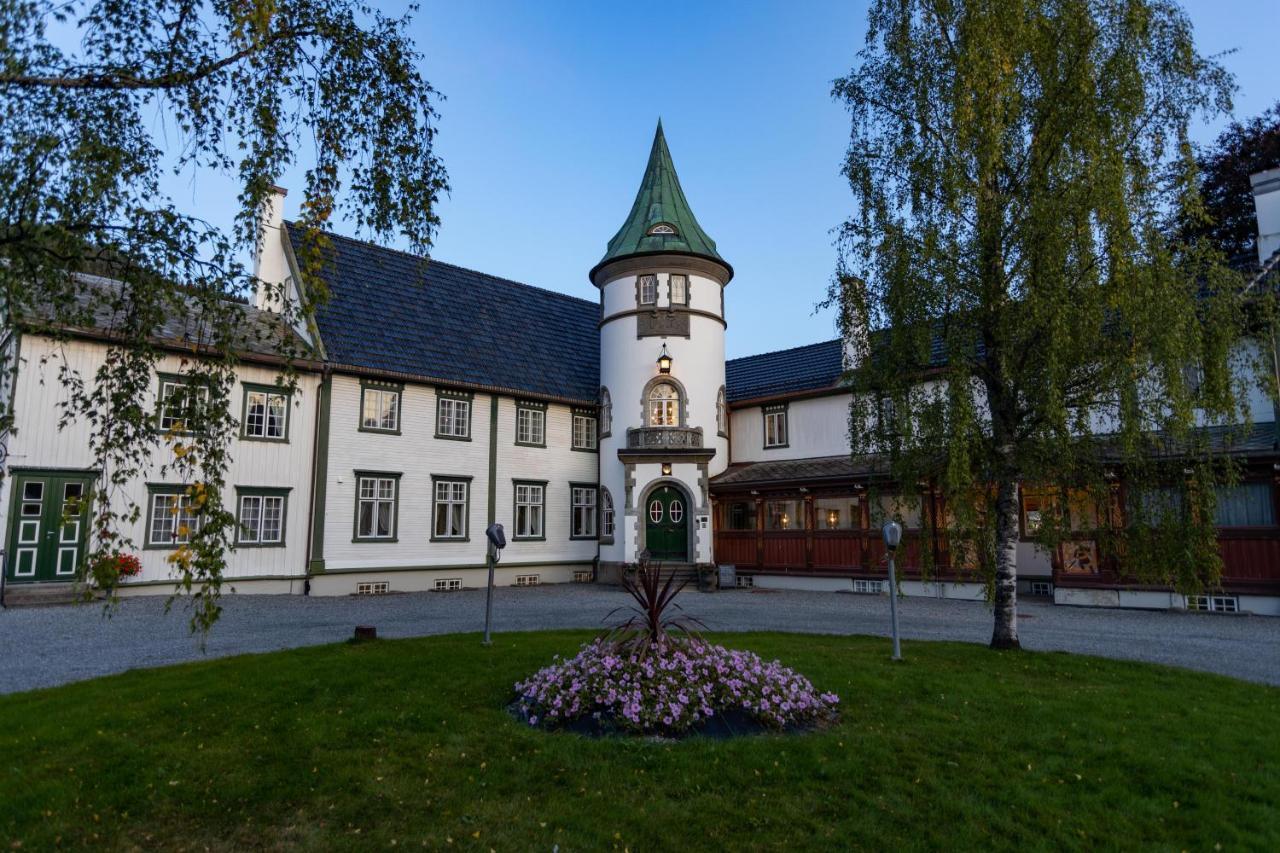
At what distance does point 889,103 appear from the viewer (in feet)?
36.8

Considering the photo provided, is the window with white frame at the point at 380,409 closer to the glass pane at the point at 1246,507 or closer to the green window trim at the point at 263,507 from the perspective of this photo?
the green window trim at the point at 263,507

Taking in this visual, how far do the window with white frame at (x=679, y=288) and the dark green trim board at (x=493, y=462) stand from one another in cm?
655

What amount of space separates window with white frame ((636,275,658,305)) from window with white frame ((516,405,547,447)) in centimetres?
495

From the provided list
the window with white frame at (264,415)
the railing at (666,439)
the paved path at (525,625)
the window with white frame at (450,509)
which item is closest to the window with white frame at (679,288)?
the railing at (666,439)

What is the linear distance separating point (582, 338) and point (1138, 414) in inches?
834

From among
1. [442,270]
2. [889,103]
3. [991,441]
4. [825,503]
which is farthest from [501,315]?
[991,441]

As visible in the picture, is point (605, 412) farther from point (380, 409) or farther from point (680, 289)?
point (380, 409)

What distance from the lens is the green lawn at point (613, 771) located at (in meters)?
4.77

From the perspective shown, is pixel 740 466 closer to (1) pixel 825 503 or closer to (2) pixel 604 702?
(1) pixel 825 503

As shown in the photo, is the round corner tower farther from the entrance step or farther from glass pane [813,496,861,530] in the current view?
the entrance step

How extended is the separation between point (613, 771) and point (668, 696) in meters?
1.14

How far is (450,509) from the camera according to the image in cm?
2208

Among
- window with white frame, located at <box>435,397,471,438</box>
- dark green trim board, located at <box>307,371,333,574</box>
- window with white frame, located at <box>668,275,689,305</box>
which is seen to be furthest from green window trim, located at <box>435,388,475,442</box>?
window with white frame, located at <box>668,275,689,305</box>

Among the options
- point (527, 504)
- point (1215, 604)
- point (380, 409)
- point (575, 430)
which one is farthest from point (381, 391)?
point (1215, 604)
